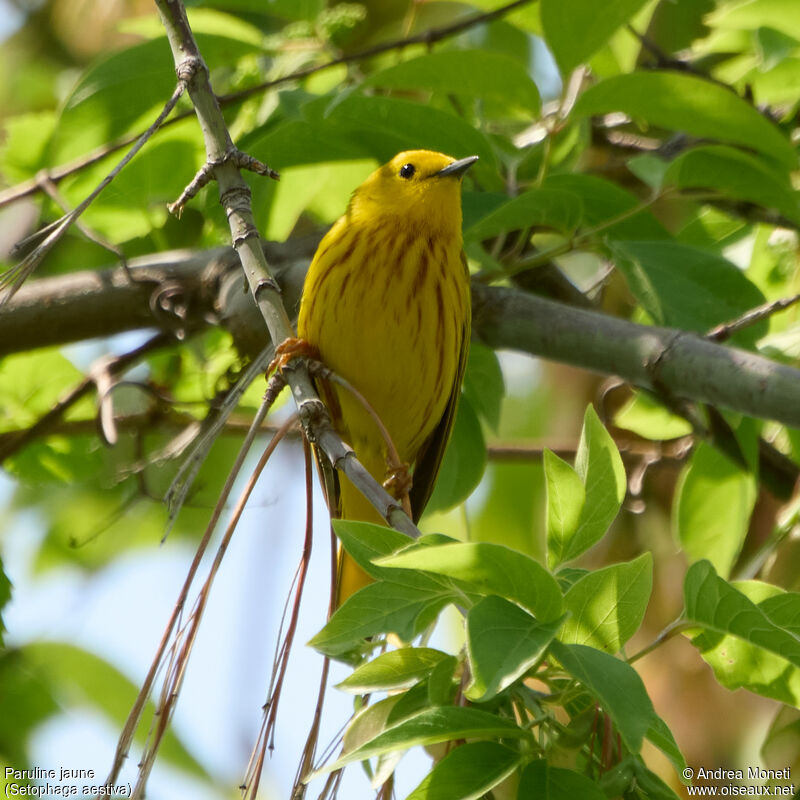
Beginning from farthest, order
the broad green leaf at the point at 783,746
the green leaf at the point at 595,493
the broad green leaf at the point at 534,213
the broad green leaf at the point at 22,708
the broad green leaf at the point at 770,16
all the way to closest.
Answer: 1. the broad green leaf at the point at 22,708
2. the broad green leaf at the point at 770,16
3. the broad green leaf at the point at 534,213
4. the broad green leaf at the point at 783,746
5. the green leaf at the point at 595,493

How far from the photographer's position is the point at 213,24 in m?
3.07

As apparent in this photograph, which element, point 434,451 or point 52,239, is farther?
point 434,451

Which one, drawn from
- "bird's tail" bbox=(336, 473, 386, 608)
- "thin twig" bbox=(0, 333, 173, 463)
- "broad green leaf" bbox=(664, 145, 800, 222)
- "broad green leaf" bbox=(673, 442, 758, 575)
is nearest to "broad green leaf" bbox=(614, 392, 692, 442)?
"broad green leaf" bbox=(673, 442, 758, 575)

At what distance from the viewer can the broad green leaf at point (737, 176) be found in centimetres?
246

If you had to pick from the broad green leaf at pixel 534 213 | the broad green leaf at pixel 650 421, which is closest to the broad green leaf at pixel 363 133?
the broad green leaf at pixel 534 213

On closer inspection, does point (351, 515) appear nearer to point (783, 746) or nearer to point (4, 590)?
point (4, 590)

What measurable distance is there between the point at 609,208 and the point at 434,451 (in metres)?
0.95

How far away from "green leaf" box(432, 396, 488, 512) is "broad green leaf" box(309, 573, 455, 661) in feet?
4.73

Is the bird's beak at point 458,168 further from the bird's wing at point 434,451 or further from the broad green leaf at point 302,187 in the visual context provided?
the bird's wing at point 434,451

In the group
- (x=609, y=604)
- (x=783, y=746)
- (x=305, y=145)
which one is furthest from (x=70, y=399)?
(x=609, y=604)

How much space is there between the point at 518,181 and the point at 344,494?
3.58ft

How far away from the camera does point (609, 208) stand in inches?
102

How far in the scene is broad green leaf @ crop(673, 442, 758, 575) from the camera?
111 inches

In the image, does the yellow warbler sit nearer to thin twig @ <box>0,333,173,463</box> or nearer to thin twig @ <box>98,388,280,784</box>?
thin twig @ <box>0,333,173,463</box>
